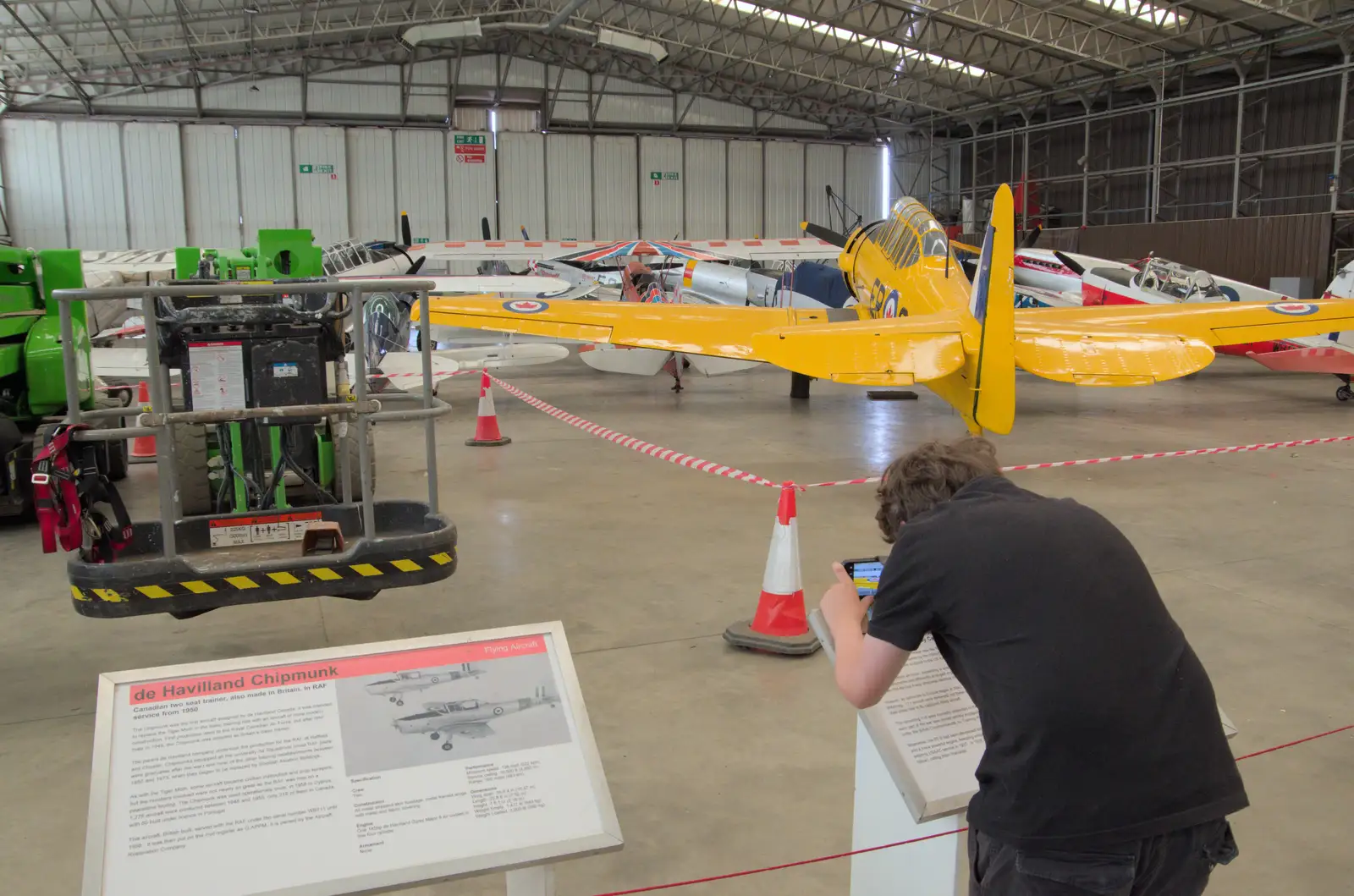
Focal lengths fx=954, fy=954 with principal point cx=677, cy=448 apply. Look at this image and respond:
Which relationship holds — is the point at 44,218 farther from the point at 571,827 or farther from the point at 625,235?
the point at 571,827

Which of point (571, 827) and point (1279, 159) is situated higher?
point (1279, 159)

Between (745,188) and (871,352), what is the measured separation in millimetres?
25625

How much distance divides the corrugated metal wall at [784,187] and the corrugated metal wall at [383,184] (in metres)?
0.05

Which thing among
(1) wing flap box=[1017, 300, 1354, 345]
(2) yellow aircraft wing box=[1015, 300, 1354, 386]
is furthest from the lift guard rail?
(1) wing flap box=[1017, 300, 1354, 345]

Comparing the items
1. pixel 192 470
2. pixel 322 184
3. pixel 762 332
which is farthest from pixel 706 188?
pixel 192 470

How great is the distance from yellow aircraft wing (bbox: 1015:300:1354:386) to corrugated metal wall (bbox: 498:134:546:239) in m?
21.4

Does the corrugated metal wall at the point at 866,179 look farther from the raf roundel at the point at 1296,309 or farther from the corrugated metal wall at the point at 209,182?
the raf roundel at the point at 1296,309

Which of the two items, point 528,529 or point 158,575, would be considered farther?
point 528,529

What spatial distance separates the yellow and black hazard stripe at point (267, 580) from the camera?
3.63 meters

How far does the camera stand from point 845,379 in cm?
767

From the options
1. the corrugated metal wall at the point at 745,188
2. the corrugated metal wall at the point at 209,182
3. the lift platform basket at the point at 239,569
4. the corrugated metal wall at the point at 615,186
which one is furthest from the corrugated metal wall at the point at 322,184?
the lift platform basket at the point at 239,569

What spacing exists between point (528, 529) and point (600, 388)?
8475mm

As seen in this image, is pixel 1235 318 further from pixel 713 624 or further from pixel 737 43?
pixel 737 43

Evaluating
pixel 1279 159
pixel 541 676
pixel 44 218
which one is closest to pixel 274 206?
pixel 44 218
